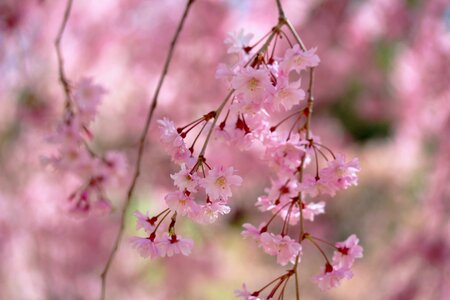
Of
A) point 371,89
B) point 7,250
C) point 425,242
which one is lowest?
point 425,242

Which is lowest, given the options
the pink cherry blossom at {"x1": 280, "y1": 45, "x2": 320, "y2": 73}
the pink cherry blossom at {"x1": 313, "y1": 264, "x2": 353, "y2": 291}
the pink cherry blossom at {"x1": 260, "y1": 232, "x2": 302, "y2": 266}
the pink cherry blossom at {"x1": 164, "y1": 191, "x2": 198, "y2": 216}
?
the pink cherry blossom at {"x1": 313, "y1": 264, "x2": 353, "y2": 291}

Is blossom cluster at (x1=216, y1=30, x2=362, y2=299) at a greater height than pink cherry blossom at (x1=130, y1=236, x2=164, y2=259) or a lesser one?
greater

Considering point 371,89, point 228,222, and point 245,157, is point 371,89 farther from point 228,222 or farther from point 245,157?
point 228,222

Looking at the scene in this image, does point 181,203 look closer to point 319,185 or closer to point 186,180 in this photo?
point 186,180

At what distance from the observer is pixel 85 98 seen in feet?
4.49

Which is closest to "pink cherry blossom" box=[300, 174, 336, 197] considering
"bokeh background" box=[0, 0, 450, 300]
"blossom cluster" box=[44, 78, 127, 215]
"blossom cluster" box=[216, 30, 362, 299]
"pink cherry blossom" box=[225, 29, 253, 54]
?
"blossom cluster" box=[216, 30, 362, 299]

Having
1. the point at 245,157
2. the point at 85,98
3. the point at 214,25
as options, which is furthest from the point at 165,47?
the point at 85,98

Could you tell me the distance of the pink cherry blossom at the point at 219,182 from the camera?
836 millimetres

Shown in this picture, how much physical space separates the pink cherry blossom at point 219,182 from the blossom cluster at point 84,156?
57 cm

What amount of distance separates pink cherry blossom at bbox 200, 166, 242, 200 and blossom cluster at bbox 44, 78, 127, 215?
575 millimetres

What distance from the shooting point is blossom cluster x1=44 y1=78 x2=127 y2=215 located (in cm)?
135

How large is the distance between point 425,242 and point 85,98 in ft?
8.00

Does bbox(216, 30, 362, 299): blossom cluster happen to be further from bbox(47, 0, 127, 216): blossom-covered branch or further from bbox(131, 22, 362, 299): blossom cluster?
bbox(47, 0, 127, 216): blossom-covered branch

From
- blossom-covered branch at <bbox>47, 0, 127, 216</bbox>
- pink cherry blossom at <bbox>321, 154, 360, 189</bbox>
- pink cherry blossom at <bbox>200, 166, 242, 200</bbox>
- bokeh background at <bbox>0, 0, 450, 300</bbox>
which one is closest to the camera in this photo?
pink cherry blossom at <bbox>200, 166, 242, 200</bbox>
